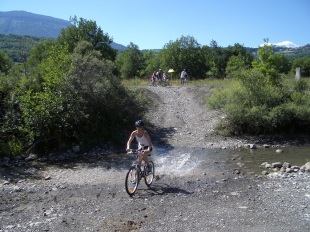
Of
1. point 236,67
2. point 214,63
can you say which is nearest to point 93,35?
point 236,67

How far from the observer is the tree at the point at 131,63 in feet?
247

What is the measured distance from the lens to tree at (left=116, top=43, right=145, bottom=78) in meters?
75.2

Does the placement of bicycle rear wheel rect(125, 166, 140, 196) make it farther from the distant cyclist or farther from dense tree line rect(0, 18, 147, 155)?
the distant cyclist

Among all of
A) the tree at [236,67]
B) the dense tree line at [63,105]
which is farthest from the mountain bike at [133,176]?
the tree at [236,67]

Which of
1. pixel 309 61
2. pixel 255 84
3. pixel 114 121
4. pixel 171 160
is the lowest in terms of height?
pixel 171 160

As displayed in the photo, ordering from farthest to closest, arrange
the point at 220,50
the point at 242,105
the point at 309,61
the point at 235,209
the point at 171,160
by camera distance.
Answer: the point at 309,61, the point at 220,50, the point at 242,105, the point at 171,160, the point at 235,209

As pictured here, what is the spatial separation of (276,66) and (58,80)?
569 inches

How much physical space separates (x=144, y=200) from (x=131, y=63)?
69.3 m

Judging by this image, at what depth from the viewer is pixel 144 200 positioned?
9.16m

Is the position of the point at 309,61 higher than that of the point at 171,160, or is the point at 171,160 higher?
the point at 309,61

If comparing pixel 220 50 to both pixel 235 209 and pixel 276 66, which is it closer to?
pixel 276 66

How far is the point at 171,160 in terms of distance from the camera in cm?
1447

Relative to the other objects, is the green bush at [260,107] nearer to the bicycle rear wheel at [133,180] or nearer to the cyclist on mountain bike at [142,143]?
the cyclist on mountain bike at [142,143]

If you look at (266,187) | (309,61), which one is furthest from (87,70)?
(309,61)
